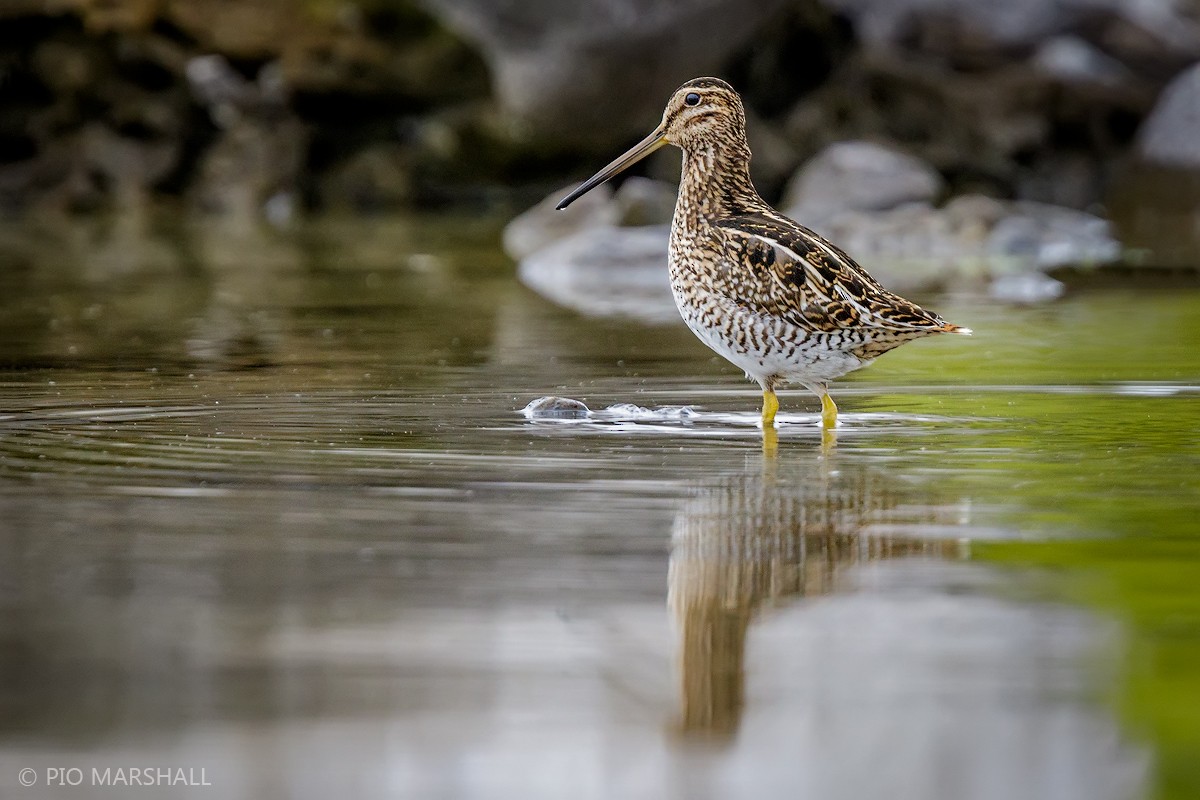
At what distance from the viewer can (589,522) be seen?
18.0 ft

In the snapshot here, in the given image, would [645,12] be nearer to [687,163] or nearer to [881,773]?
[687,163]

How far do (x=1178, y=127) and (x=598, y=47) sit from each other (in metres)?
5.90

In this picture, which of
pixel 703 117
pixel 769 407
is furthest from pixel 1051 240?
pixel 769 407

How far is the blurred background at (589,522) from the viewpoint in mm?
3598

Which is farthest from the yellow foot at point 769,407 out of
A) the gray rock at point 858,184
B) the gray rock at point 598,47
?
the gray rock at point 598,47

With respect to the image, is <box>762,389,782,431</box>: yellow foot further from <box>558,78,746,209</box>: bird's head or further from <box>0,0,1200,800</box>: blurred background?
<box>558,78,746,209</box>: bird's head

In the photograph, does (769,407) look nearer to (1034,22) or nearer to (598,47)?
(598,47)

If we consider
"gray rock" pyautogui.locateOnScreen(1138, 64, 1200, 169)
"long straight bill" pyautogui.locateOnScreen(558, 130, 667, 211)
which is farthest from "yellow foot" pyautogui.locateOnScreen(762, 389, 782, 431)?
"gray rock" pyautogui.locateOnScreen(1138, 64, 1200, 169)

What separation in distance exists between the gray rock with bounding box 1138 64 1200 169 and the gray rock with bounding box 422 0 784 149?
13.5ft

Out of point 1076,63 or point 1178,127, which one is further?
point 1076,63

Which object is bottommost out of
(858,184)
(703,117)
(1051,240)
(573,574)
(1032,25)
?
(573,574)

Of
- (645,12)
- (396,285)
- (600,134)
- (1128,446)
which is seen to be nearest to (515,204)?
(600,134)

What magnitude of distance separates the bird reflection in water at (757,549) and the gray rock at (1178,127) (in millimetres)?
14950

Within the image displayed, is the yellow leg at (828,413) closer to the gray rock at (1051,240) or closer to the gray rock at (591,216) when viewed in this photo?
the gray rock at (1051,240)
